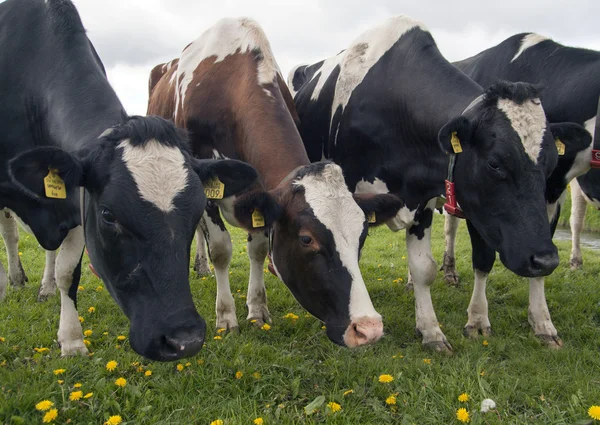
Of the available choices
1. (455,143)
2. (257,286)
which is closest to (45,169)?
(257,286)

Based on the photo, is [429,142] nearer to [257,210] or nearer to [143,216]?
[257,210]

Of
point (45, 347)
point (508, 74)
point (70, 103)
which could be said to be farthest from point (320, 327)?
point (508, 74)

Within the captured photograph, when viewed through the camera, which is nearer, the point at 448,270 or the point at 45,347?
the point at 45,347

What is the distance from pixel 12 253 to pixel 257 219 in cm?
375

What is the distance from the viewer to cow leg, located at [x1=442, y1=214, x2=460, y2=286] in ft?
22.7

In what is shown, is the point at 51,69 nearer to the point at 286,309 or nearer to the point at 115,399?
the point at 115,399

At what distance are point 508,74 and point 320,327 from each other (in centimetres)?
347

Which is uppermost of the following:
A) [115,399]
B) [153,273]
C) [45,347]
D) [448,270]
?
[153,273]

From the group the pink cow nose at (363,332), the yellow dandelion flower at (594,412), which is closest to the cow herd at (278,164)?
the pink cow nose at (363,332)

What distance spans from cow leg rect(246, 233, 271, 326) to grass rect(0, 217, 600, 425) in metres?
0.15

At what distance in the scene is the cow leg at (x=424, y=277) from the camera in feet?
15.3

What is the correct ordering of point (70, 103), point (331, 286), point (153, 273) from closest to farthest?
1. point (153, 273)
2. point (331, 286)
3. point (70, 103)

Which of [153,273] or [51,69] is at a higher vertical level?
[51,69]

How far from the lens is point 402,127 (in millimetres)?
5027
